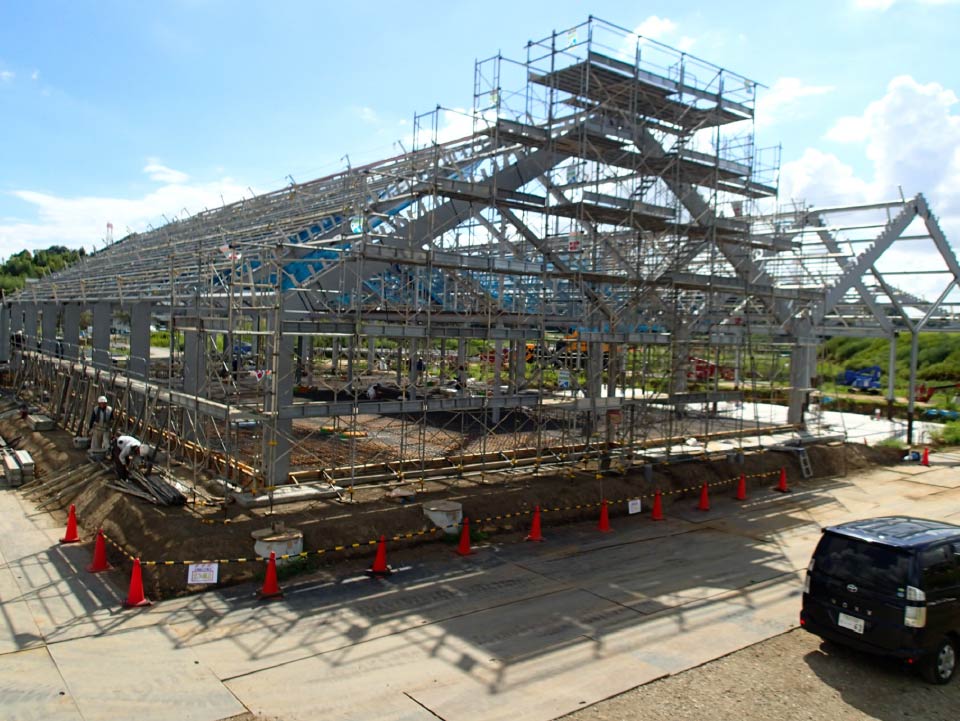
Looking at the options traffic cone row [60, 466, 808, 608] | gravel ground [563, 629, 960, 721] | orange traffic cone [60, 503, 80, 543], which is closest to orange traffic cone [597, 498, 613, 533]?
traffic cone row [60, 466, 808, 608]

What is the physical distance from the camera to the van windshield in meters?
7.81

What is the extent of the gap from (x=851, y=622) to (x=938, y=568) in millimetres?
1093

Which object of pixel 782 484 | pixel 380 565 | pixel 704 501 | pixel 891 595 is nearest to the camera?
pixel 891 595

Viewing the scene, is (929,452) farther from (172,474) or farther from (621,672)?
(172,474)

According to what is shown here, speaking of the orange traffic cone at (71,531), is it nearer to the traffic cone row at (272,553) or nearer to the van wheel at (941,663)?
the traffic cone row at (272,553)

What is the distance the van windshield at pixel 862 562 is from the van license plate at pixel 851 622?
1.24 ft

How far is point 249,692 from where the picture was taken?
24.1ft

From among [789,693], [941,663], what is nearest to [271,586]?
[789,693]

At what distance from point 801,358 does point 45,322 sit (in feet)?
88.1

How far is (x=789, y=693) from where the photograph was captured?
25.4ft

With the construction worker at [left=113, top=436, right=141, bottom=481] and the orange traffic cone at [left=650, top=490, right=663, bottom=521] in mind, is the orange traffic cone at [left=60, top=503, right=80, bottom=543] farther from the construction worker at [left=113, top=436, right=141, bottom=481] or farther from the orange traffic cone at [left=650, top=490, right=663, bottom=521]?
the orange traffic cone at [left=650, top=490, right=663, bottom=521]

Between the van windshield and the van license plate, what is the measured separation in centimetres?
38

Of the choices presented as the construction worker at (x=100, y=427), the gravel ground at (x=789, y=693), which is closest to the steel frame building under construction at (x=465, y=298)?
the construction worker at (x=100, y=427)

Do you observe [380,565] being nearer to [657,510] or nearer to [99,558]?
[99,558]
